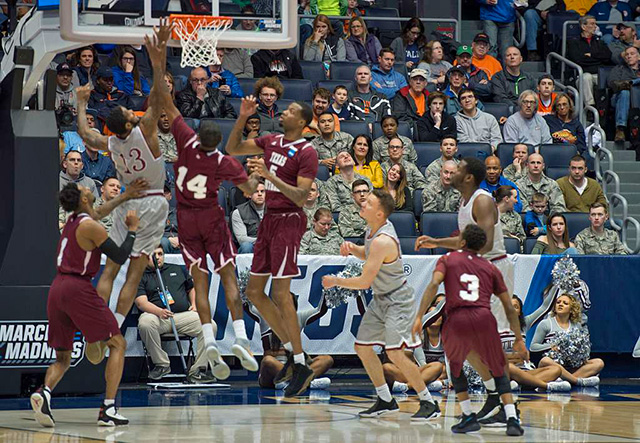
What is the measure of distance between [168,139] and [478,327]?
7029 mm

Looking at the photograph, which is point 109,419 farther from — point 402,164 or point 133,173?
point 402,164

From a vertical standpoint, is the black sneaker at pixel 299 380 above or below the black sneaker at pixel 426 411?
above

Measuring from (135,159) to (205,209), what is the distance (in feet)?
2.77

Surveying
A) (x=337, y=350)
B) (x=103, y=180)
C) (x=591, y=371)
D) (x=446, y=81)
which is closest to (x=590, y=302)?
(x=591, y=371)

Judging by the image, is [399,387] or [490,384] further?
[399,387]

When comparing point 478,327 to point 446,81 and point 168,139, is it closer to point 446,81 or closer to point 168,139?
point 168,139

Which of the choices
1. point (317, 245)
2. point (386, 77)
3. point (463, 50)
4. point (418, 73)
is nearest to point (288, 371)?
point (317, 245)

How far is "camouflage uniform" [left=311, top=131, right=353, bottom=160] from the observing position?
15.7 m

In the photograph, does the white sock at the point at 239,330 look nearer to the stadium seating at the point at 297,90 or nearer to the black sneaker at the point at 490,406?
the black sneaker at the point at 490,406

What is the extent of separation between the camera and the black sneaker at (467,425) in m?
9.50

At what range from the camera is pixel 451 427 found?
387 inches

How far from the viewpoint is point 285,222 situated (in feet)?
33.9

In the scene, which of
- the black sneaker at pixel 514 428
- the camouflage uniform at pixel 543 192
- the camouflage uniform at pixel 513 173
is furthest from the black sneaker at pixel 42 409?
the camouflage uniform at pixel 513 173

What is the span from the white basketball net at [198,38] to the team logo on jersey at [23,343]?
333 centimetres
